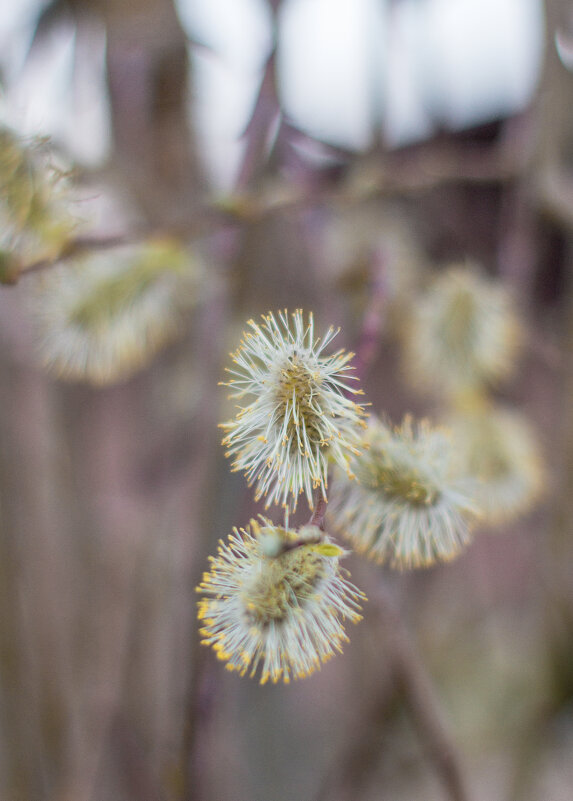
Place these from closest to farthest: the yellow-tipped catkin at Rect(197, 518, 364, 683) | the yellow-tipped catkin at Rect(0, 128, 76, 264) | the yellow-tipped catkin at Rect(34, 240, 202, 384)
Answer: the yellow-tipped catkin at Rect(197, 518, 364, 683) < the yellow-tipped catkin at Rect(0, 128, 76, 264) < the yellow-tipped catkin at Rect(34, 240, 202, 384)

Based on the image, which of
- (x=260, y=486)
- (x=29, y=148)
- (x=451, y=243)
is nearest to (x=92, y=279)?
(x=29, y=148)

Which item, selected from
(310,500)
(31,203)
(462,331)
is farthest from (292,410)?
(462,331)

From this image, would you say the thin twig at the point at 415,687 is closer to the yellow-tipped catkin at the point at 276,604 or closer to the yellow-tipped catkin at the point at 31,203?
the yellow-tipped catkin at the point at 276,604

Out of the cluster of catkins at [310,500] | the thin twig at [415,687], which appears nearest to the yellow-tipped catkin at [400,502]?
the cluster of catkins at [310,500]

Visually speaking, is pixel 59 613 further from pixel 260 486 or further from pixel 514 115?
pixel 514 115

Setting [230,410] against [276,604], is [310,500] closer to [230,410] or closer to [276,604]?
[276,604]

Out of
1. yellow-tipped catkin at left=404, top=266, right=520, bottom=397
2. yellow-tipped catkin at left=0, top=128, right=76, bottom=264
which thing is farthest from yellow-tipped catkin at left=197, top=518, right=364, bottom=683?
yellow-tipped catkin at left=404, top=266, right=520, bottom=397

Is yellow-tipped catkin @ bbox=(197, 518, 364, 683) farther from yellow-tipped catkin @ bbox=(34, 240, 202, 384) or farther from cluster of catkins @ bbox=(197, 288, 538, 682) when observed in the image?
yellow-tipped catkin @ bbox=(34, 240, 202, 384)
